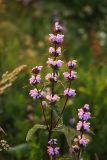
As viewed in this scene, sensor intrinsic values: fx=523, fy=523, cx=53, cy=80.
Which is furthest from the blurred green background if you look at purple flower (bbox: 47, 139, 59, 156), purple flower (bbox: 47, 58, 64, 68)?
purple flower (bbox: 47, 139, 59, 156)

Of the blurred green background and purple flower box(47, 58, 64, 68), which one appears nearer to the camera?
purple flower box(47, 58, 64, 68)

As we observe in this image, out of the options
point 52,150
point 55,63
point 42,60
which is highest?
point 42,60

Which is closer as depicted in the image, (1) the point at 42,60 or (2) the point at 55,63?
(2) the point at 55,63

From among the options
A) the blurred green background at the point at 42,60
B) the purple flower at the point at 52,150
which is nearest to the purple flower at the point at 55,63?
the blurred green background at the point at 42,60

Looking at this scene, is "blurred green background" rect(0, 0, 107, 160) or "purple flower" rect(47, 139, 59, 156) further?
"blurred green background" rect(0, 0, 107, 160)

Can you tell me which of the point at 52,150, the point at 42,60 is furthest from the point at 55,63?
the point at 42,60

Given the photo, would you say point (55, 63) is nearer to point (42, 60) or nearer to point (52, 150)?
point (52, 150)

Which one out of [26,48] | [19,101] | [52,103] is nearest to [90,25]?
[26,48]

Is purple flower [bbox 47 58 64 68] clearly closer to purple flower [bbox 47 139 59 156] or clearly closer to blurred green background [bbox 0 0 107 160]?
blurred green background [bbox 0 0 107 160]

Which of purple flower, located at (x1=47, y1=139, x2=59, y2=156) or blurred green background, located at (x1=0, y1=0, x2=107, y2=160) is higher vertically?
blurred green background, located at (x1=0, y1=0, x2=107, y2=160)
